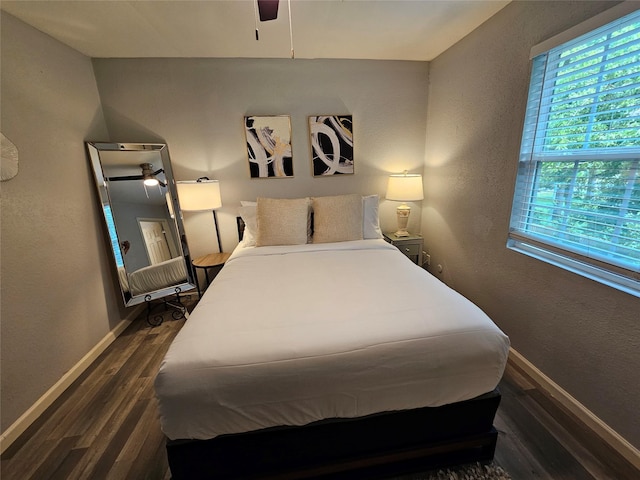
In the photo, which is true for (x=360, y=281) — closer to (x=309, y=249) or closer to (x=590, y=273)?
(x=309, y=249)

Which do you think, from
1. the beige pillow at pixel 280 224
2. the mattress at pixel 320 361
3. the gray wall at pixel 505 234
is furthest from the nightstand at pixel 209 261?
the gray wall at pixel 505 234

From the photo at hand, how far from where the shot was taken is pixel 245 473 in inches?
44.8

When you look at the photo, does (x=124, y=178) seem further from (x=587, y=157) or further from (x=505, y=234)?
(x=587, y=157)

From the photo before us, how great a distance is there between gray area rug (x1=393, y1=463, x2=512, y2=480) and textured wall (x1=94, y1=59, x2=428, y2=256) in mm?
2370

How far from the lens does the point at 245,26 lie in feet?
6.30

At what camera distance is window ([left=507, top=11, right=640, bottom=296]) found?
121cm

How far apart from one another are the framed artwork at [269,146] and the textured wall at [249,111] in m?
0.06

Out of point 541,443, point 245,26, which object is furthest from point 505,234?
point 245,26

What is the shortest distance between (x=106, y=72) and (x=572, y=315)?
3.92m

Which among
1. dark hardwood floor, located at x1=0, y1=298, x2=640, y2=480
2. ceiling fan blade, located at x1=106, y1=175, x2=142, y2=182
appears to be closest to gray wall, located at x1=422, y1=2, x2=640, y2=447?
dark hardwood floor, located at x1=0, y1=298, x2=640, y2=480

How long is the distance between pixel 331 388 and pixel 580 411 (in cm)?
146

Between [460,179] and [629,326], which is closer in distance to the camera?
[629,326]

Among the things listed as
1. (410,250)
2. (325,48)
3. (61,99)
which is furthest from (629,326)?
(61,99)

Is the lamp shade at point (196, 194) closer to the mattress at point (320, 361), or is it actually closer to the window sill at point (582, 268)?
the mattress at point (320, 361)
